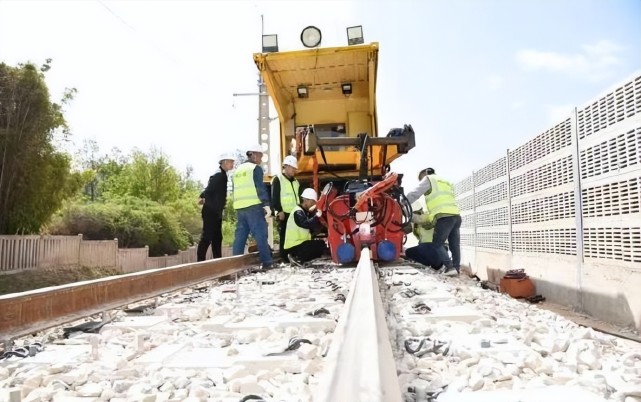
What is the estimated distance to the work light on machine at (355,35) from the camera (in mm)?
8984

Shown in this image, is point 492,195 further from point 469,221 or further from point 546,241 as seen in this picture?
point 546,241

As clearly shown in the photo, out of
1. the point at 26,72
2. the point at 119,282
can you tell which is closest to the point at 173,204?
the point at 26,72

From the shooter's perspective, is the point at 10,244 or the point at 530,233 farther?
the point at 10,244

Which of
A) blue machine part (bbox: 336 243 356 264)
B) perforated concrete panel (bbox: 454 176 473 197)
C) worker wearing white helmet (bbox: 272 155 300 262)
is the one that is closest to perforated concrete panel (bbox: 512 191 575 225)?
blue machine part (bbox: 336 243 356 264)

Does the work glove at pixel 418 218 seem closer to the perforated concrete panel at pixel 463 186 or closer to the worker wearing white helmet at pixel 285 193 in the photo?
the worker wearing white helmet at pixel 285 193

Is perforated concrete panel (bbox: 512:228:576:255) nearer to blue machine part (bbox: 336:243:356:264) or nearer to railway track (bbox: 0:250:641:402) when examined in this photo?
blue machine part (bbox: 336:243:356:264)

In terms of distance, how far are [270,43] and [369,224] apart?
4.08 meters

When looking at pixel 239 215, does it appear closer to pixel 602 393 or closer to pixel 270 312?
pixel 270 312

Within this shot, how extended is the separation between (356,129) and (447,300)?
6.84 meters

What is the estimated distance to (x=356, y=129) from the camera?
10.3 meters

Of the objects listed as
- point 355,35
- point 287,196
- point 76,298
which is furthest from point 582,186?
point 76,298

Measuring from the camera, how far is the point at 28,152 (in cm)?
1653

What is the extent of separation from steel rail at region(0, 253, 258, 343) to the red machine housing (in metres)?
2.51

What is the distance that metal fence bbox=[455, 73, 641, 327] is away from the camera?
17.6 ft
